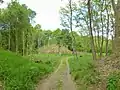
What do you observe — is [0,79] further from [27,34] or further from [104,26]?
[27,34]

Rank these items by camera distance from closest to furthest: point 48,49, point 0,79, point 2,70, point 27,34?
point 0,79 → point 2,70 → point 27,34 → point 48,49

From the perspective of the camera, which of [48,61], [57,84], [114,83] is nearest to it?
[114,83]

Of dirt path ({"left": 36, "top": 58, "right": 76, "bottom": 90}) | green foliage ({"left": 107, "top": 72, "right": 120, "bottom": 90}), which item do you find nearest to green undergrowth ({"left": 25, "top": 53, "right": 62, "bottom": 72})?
dirt path ({"left": 36, "top": 58, "right": 76, "bottom": 90})

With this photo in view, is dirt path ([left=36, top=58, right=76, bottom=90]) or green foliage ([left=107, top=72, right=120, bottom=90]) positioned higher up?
green foliage ([left=107, top=72, right=120, bottom=90])

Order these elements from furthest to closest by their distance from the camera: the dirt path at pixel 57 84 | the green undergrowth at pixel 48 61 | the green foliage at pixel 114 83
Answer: the green undergrowth at pixel 48 61, the dirt path at pixel 57 84, the green foliage at pixel 114 83

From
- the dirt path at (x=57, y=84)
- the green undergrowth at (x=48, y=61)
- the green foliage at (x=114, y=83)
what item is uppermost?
the green foliage at (x=114, y=83)

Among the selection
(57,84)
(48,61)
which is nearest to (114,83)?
(57,84)

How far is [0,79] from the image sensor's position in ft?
60.4

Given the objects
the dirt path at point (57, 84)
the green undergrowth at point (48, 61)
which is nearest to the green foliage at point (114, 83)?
the dirt path at point (57, 84)

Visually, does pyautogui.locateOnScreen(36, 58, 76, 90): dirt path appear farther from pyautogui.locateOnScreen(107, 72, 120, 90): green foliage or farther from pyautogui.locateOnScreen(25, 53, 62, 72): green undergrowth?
pyautogui.locateOnScreen(25, 53, 62, 72): green undergrowth

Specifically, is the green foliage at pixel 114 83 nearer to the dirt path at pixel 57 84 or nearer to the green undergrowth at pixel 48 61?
the dirt path at pixel 57 84

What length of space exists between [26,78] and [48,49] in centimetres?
10683

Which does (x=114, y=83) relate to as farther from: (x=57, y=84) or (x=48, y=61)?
(x=48, y=61)

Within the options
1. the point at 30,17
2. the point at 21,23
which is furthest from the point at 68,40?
the point at 21,23
